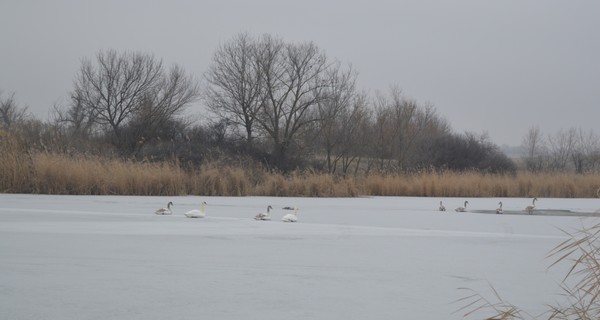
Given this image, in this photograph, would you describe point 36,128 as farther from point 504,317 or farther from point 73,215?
point 504,317

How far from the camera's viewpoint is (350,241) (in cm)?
541

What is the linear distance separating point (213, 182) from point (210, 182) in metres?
0.09

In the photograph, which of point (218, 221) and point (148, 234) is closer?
point (148, 234)

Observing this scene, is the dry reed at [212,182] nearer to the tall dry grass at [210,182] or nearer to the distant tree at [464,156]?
the tall dry grass at [210,182]

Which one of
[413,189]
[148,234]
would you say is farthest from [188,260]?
[413,189]

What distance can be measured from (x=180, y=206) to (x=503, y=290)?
6.81m

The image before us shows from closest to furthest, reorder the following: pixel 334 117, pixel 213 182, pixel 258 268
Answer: pixel 258 268, pixel 213 182, pixel 334 117

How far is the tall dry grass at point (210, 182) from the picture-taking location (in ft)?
38.0

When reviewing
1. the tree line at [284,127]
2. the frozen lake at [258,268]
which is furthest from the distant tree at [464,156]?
the frozen lake at [258,268]

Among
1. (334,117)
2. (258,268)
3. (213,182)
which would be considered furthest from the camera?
(334,117)

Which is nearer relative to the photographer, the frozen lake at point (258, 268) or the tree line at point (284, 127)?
the frozen lake at point (258, 268)

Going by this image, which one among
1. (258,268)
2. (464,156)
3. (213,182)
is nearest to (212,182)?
(213,182)

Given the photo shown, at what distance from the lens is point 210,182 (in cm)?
1305

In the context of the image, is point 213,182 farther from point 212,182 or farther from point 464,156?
point 464,156
